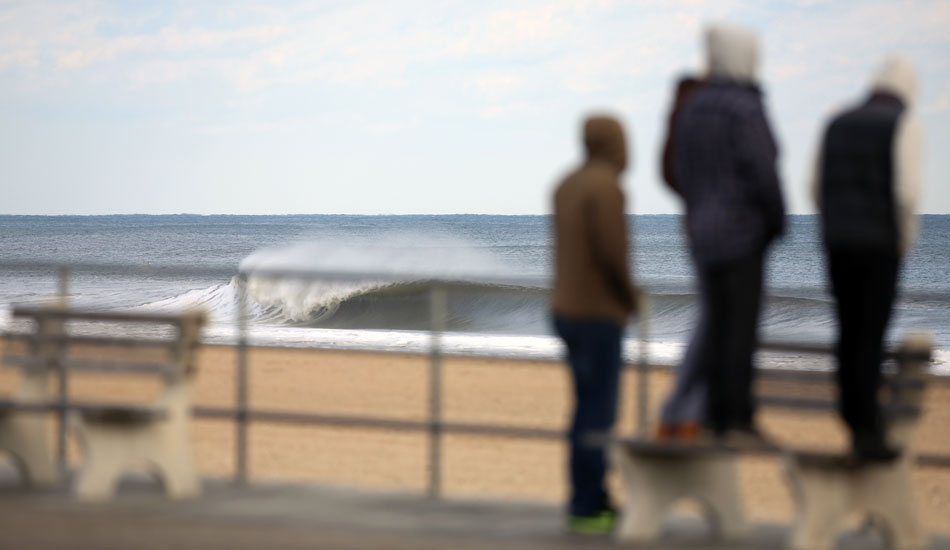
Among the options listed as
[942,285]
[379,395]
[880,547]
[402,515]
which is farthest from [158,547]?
[942,285]

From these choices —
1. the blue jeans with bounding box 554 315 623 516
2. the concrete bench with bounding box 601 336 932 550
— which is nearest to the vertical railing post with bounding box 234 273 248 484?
the blue jeans with bounding box 554 315 623 516

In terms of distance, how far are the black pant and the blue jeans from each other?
32.8 inches

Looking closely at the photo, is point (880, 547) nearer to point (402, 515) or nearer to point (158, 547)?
point (402, 515)

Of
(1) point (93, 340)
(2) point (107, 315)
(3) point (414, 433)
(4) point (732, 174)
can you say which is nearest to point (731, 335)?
(4) point (732, 174)

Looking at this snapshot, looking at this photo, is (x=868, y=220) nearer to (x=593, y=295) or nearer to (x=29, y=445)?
(x=593, y=295)

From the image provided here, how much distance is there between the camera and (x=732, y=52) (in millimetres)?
4941

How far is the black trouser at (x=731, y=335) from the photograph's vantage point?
492 cm

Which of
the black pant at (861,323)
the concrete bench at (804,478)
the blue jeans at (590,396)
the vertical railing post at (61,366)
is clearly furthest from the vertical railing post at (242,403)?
the black pant at (861,323)

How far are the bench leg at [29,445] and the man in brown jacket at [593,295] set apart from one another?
2382 mm

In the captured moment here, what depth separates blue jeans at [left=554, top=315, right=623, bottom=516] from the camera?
5324 millimetres

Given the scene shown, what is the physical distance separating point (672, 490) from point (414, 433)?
610 centimetres

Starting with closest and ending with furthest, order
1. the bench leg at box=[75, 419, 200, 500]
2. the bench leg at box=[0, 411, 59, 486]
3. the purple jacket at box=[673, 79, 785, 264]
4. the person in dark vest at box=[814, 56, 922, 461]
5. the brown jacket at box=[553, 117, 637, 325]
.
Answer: the person in dark vest at box=[814, 56, 922, 461] → the purple jacket at box=[673, 79, 785, 264] → the brown jacket at box=[553, 117, 637, 325] → the bench leg at box=[75, 419, 200, 500] → the bench leg at box=[0, 411, 59, 486]

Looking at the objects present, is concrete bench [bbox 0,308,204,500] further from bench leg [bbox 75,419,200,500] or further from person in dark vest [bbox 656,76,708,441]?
person in dark vest [bbox 656,76,708,441]

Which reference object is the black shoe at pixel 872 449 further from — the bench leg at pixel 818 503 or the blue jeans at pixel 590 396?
the blue jeans at pixel 590 396
